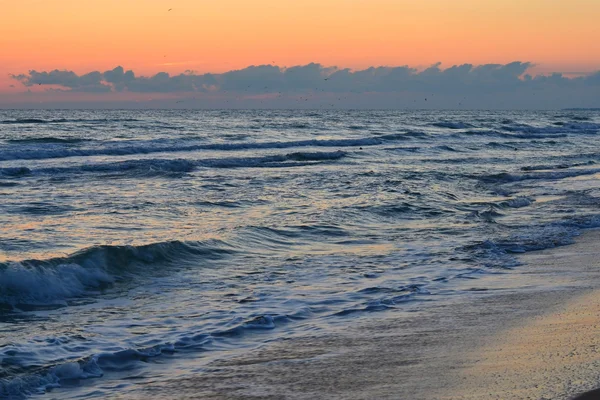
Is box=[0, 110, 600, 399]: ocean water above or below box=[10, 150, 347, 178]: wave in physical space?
below

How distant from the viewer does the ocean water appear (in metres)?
6.75

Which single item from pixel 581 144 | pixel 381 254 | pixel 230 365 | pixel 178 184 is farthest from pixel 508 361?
pixel 581 144

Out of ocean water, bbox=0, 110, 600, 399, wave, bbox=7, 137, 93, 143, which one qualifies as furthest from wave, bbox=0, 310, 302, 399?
wave, bbox=7, 137, 93, 143

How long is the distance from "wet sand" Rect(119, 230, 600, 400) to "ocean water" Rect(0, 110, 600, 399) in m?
0.36

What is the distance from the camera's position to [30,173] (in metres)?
24.9

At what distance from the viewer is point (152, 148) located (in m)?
37.2

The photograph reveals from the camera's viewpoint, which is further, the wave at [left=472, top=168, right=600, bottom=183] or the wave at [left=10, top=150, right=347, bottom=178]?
the wave at [left=10, top=150, right=347, bottom=178]

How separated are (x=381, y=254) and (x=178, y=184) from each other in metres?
11.3

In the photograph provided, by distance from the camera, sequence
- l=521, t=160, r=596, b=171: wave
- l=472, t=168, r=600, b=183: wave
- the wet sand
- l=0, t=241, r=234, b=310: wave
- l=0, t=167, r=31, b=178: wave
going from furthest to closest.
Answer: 1. l=521, t=160, r=596, b=171: wave
2. l=472, t=168, r=600, b=183: wave
3. l=0, t=167, r=31, b=178: wave
4. l=0, t=241, r=234, b=310: wave
5. the wet sand

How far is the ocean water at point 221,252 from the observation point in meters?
6.75

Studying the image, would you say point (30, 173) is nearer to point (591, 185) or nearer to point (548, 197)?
point (548, 197)

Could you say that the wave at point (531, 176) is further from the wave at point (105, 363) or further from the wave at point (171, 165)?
the wave at point (105, 363)

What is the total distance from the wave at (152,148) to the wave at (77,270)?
2252 cm

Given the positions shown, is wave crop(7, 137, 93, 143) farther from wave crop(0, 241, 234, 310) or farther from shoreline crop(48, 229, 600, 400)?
shoreline crop(48, 229, 600, 400)
